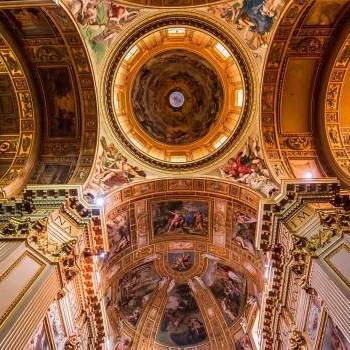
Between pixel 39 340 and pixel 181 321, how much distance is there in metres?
11.9

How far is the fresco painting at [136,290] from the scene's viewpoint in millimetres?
20141

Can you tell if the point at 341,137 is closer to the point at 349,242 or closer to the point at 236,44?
the point at 236,44

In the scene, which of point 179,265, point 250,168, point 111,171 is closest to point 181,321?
point 179,265

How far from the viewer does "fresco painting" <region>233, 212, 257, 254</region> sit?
16953mm

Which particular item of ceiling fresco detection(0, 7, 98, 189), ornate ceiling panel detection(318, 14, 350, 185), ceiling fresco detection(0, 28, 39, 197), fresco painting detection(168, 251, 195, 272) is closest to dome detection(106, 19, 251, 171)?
ceiling fresco detection(0, 7, 98, 189)

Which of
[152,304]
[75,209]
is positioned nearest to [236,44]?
[75,209]

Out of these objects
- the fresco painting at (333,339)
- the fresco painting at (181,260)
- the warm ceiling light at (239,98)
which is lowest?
the fresco painting at (333,339)

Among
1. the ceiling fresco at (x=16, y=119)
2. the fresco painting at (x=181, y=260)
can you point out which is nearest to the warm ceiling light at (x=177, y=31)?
the ceiling fresco at (x=16, y=119)

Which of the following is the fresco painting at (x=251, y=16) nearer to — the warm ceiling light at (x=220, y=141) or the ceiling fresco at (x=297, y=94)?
the ceiling fresco at (x=297, y=94)

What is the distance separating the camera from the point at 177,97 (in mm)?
19844

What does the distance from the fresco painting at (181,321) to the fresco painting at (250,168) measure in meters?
8.11

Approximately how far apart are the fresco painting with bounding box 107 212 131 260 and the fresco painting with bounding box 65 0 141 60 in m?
6.74

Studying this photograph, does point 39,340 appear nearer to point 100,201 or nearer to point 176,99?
point 100,201

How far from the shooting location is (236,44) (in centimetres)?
1656
